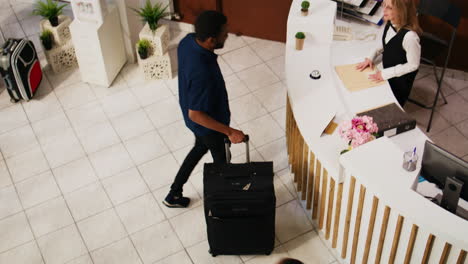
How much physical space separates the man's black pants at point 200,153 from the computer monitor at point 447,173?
1.39 m

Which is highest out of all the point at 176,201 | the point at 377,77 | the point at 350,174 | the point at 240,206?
the point at 377,77

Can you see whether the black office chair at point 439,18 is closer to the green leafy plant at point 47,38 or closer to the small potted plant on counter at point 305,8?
the small potted plant on counter at point 305,8

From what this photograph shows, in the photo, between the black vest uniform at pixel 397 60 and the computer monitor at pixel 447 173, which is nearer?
the computer monitor at pixel 447 173

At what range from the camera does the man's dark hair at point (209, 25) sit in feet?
11.4

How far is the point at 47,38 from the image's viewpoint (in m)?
5.67

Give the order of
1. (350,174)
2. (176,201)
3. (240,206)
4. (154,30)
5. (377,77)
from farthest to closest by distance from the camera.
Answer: (154,30) → (176,201) → (377,77) → (240,206) → (350,174)

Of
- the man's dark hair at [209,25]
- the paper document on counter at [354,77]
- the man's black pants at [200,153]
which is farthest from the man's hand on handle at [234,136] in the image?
the paper document on counter at [354,77]

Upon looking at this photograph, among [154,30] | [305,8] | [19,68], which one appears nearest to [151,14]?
[154,30]

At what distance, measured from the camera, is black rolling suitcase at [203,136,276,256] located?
379 cm

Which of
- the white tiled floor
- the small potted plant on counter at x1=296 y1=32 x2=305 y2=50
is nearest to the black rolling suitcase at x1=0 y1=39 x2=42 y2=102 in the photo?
the white tiled floor

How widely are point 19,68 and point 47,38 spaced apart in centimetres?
44

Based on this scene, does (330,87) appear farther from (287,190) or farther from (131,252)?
(131,252)

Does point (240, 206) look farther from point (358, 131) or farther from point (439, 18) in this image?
point (439, 18)

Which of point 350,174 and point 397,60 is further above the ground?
point 397,60
